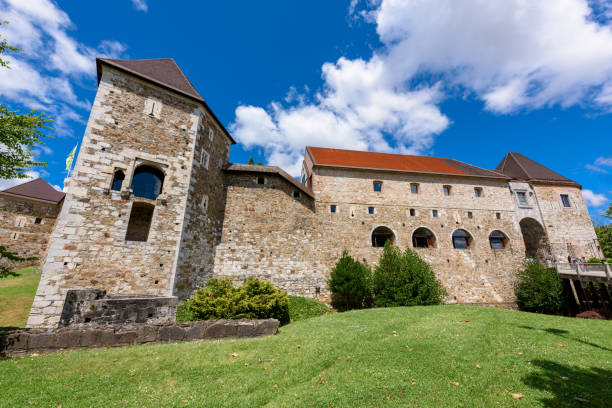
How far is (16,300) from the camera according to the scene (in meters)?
11.6

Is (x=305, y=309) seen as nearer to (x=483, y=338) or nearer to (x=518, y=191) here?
(x=483, y=338)

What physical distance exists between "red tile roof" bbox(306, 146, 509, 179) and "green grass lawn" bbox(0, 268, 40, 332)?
18.7 meters

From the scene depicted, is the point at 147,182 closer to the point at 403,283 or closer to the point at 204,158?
the point at 204,158

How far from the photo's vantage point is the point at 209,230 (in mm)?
14617

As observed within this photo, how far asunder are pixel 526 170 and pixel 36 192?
4766 centimetres

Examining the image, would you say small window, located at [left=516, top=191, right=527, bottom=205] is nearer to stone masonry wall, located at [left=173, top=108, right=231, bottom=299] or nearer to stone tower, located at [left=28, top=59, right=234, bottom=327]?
stone masonry wall, located at [left=173, top=108, right=231, bottom=299]

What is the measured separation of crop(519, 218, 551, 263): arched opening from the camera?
71.7 feet

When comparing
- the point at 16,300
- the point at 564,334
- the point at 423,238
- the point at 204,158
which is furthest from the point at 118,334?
the point at 423,238

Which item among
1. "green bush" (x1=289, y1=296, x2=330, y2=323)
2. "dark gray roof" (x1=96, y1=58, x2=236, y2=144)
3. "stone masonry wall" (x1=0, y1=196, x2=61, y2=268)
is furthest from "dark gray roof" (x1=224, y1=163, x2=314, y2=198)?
"stone masonry wall" (x1=0, y1=196, x2=61, y2=268)

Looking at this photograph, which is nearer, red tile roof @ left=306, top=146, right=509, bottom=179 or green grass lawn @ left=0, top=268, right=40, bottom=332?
green grass lawn @ left=0, top=268, right=40, bottom=332

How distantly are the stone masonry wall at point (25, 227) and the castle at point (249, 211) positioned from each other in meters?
3.63

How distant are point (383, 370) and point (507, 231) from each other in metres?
23.5

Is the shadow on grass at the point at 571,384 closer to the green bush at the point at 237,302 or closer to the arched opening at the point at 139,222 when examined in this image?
the green bush at the point at 237,302

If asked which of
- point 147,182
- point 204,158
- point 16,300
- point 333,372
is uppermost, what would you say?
point 204,158
